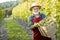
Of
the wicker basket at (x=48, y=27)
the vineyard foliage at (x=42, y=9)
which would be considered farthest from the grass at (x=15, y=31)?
the wicker basket at (x=48, y=27)

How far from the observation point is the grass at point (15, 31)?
639cm

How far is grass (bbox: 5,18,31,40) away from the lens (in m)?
6.39

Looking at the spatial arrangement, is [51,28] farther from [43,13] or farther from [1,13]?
[1,13]

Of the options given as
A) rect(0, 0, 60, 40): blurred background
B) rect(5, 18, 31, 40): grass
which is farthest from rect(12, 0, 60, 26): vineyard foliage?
rect(5, 18, 31, 40): grass

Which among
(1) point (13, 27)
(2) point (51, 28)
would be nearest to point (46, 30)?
(2) point (51, 28)

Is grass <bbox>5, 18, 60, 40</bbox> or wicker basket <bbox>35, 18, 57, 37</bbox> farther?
grass <bbox>5, 18, 60, 40</bbox>

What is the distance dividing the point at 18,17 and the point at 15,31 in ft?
0.61

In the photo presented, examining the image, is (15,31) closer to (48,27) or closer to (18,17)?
(18,17)

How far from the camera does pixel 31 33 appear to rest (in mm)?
6387

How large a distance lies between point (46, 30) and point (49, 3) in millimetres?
372

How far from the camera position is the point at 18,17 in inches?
252

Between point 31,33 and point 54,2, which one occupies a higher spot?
point 54,2

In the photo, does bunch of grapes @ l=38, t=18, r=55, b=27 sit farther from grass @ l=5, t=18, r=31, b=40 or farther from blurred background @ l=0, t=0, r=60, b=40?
grass @ l=5, t=18, r=31, b=40

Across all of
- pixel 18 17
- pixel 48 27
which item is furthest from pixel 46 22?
pixel 18 17
